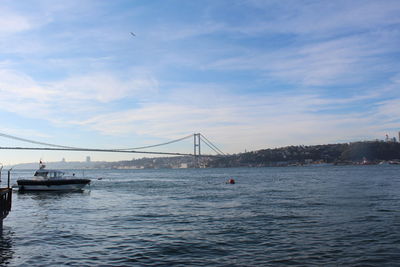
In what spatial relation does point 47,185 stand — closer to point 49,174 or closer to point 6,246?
point 49,174

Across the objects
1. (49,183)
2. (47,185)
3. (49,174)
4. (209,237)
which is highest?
(49,174)

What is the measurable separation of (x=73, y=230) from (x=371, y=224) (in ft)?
46.0

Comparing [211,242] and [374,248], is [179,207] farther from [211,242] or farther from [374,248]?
[374,248]

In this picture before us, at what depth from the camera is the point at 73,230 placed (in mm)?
17609

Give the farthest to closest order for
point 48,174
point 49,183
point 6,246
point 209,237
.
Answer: point 48,174
point 49,183
point 209,237
point 6,246

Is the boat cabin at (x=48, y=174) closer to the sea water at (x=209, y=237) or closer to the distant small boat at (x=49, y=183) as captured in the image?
the distant small boat at (x=49, y=183)

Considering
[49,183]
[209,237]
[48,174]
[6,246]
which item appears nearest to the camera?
[6,246]

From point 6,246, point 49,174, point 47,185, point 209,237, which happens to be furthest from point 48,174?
point 209,237

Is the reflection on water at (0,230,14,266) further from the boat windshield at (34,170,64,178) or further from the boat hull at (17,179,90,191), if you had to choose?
the boat windshield at (34,170,64,178)

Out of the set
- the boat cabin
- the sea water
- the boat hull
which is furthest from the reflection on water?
the boat cabin

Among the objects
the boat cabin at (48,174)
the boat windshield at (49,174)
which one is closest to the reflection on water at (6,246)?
the boat cabin at (48,174)

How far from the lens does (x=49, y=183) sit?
41938 mm

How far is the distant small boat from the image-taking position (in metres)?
41.6

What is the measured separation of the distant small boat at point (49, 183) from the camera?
41.6 meters
